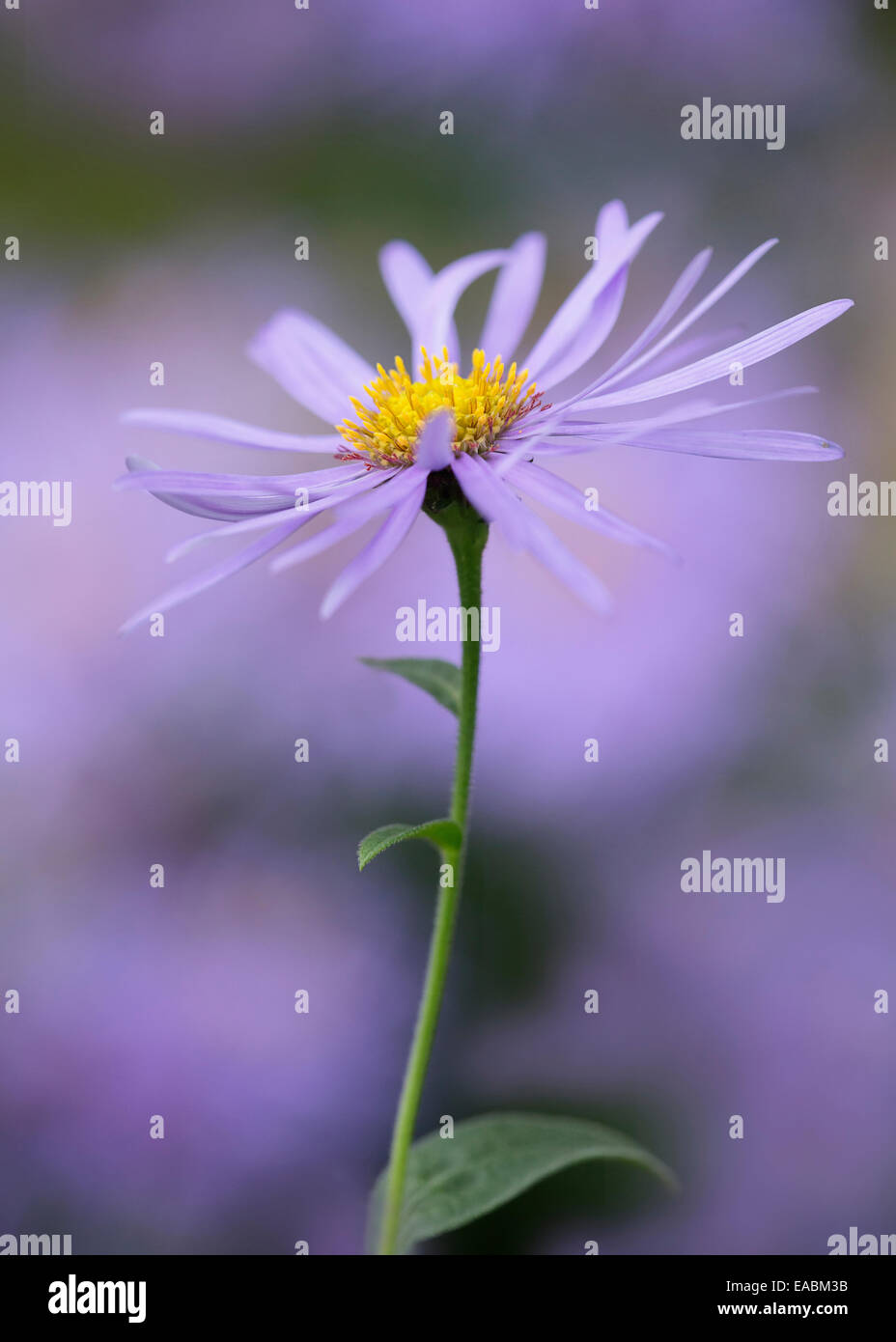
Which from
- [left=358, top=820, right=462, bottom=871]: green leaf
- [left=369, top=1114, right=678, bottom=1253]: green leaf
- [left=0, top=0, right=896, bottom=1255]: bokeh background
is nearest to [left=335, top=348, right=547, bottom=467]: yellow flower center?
[left=358, top=820, right=462, bottom=871]: green leaf

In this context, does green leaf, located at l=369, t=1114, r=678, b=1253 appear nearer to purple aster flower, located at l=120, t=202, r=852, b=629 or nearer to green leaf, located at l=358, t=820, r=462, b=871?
green leaf, located at l=358, t=820, r=462, b=871

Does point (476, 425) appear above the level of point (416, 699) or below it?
above

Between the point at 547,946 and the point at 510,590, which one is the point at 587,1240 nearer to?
the point at 547,946

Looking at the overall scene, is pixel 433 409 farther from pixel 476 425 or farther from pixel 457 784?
pixel 457 784

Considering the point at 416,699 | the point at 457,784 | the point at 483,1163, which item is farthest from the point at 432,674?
the point at 416,699

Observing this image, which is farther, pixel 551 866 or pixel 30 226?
pixel 30 226
